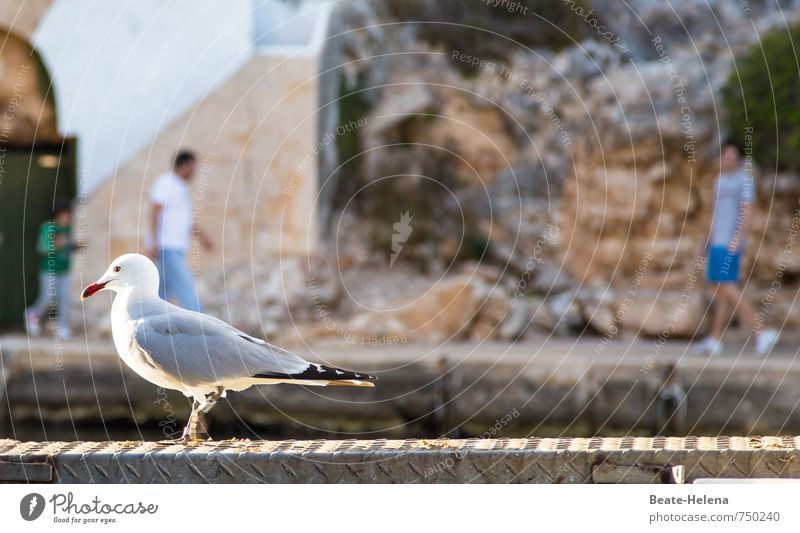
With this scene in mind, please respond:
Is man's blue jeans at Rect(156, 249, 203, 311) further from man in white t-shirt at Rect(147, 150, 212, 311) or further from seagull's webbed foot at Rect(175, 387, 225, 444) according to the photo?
seagull's webbed foot at Rect(175, 387, 225, 444)

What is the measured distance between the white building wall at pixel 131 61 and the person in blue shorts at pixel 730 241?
8.22 feet

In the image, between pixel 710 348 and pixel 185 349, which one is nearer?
pixel 185 349

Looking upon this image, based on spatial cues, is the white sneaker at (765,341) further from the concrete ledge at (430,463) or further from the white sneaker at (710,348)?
the concrete ledge at (430,463)

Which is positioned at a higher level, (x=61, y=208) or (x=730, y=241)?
(x=61, y=208)

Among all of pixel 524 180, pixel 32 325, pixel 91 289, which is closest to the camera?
pixel 91 289

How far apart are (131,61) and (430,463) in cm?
383

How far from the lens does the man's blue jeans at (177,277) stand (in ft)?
13.9

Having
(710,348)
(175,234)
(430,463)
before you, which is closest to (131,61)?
(175,234)

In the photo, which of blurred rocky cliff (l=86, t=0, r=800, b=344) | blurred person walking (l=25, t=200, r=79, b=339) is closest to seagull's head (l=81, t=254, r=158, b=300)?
blurred person walking (l=25, t=200, r=79, b=339)

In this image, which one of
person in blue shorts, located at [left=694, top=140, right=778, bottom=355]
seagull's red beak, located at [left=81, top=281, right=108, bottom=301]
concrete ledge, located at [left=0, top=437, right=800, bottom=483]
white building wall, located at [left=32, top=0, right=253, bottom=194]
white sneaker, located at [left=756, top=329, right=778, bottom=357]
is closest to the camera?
concrete ledge, located at [left=0, top=437, right=800, bottom=483]

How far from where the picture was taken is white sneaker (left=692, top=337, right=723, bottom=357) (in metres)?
5.38

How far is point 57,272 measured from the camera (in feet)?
19.5

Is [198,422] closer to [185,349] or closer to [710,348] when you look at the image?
[185,349]

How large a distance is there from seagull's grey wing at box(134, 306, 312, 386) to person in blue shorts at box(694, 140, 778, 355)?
9.37 feet
